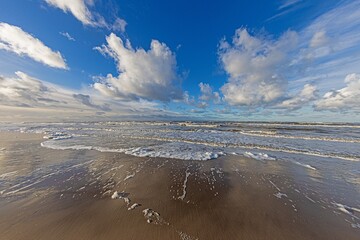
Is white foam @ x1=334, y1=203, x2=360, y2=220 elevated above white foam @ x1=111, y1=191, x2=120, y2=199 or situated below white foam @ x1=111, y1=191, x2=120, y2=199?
above

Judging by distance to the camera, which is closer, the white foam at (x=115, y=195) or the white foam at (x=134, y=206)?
the white foam at (x=134, y=206)

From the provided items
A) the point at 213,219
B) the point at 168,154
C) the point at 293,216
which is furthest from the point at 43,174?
the point at 293,216

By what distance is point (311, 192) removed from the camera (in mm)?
5332

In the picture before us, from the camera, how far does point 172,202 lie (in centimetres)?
460

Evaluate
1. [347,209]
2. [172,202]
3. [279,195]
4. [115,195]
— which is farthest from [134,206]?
[347,209]

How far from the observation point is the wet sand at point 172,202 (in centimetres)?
343

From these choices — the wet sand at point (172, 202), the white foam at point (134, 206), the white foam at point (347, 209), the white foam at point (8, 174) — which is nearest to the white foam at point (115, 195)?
the wet sand at point (172, 202)

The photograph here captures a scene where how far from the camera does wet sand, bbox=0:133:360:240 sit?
343 centimetres

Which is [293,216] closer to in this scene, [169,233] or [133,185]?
[169,233]

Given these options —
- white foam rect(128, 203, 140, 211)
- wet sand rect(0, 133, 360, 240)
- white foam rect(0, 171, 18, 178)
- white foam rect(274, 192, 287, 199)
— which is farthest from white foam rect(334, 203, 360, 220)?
white foam rect(0, 171, 18, 178)

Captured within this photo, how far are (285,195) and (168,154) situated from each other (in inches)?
259

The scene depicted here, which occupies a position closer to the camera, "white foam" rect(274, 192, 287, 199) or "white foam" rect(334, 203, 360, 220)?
"white foam" rect(334, 203, 360, 220)

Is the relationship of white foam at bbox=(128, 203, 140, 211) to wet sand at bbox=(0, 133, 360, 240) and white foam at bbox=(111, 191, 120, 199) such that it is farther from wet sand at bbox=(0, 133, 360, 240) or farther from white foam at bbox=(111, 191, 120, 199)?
white foam at bbox=(111, 191, 120, 199)

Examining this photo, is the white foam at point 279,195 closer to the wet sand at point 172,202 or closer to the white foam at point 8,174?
the wet sand at point 172,202
